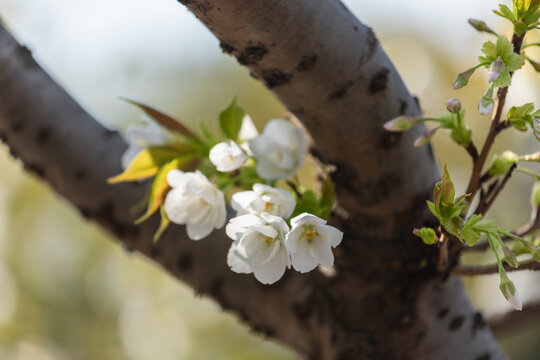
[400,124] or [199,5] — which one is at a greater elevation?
[199,5]

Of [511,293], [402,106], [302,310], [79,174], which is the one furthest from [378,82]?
[79,174]

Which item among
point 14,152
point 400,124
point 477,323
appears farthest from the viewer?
point 14,152

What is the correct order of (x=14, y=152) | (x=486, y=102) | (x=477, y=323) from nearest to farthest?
(x=486, y=102) < (x=477, y=323) < (x=14, y=152)

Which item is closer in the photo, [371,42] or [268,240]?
[268,240]

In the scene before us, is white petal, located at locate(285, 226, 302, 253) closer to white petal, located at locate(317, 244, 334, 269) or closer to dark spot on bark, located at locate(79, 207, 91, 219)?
white petal, located at locate(317, 244, 334, 269)

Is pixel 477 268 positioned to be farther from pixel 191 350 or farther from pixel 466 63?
pixel 191 350

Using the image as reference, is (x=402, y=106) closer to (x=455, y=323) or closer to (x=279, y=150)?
(x=279, y=150)

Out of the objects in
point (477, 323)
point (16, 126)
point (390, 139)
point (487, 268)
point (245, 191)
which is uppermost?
point (16, 126)
